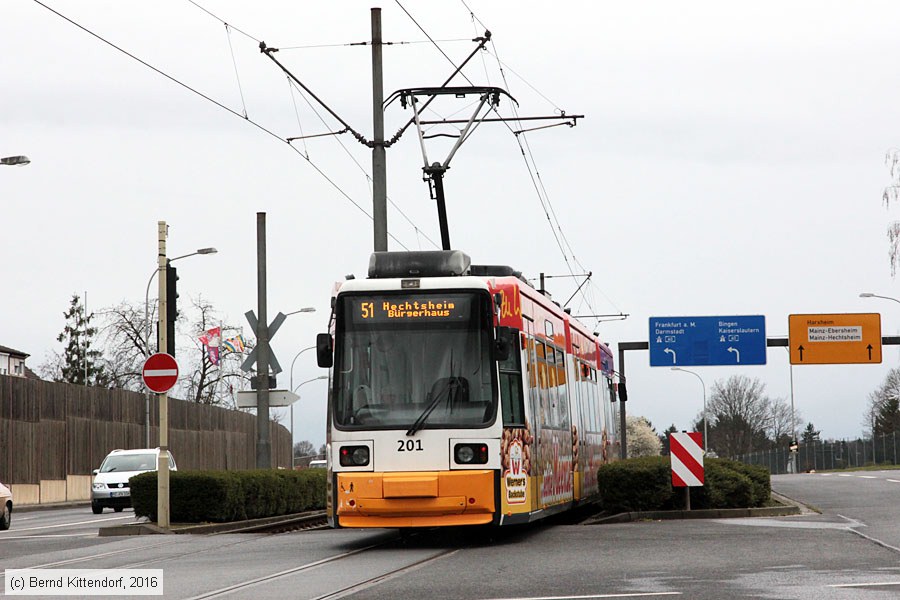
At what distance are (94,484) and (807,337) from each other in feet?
86.1

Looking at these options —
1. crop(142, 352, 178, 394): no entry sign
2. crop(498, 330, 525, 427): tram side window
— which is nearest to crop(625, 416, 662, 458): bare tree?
crop(142, 352, 178, 394): no entry sign

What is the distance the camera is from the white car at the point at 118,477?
38250 mm

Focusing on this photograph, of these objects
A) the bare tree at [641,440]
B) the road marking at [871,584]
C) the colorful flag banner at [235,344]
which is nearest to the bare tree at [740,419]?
the bare tree at [641,440]

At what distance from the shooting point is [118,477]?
38.6 meters

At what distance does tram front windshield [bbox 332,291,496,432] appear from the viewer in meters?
17.4

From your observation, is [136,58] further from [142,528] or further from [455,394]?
[142,528]

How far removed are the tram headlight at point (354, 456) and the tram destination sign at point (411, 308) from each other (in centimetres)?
151

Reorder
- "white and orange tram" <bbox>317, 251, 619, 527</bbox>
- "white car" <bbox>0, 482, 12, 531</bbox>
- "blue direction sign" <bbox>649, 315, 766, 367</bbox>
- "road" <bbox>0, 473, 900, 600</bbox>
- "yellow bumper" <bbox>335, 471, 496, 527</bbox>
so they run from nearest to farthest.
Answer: "road" <bbox>0, 473, 900, 600</bbox>, "yellow bumper" <bbox>335, 471, 496, 527</bbox>, "white and orange tram" <bbox>317, 251, 619, 527</bbox>, "white car" <bbox>0, 482, 12, 531</bbox>, "blue direction sign" <bbox>649, 315, 766, 367</bbox>

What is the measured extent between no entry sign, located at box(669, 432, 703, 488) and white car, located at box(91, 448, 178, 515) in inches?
733

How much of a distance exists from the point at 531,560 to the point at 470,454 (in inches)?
93.5

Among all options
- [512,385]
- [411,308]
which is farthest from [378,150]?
[512,385]

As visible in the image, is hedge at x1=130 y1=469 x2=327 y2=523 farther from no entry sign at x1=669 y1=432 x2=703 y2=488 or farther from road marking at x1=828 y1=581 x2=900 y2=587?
road marking at x1=828 y1=581 x2=900 y2=587

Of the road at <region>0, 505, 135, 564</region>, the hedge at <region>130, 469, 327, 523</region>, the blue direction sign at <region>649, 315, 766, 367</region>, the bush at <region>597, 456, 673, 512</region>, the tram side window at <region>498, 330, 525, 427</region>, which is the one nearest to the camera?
Result: the tram side window at <region>498, 330, 525, 427</region>

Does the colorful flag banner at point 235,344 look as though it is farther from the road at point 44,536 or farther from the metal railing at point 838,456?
the road at point 44,536
